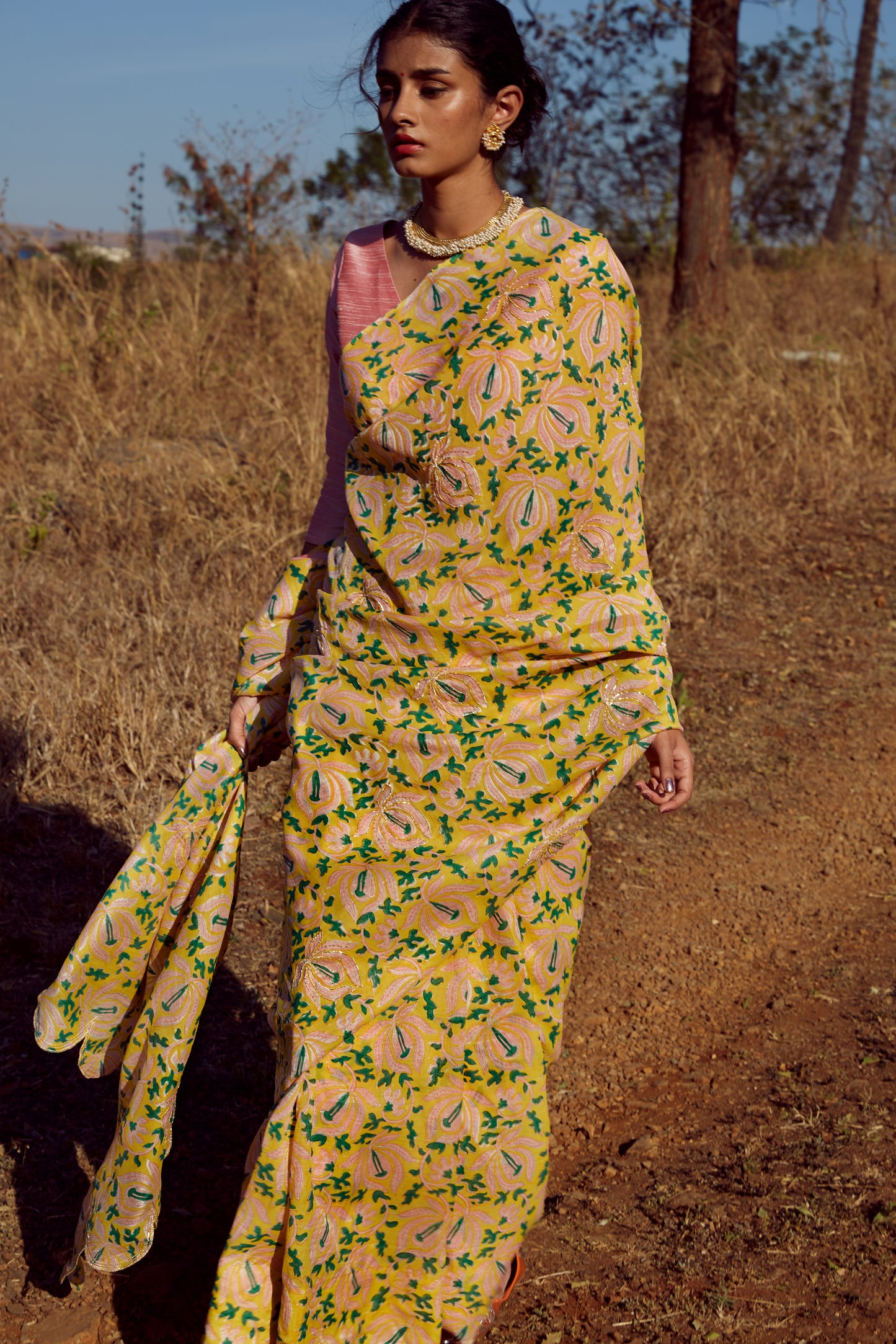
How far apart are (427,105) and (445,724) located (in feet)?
2.72

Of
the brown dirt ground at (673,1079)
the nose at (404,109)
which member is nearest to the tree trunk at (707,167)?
the brown dirt ground at (673,1079)

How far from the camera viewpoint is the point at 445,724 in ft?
5.50

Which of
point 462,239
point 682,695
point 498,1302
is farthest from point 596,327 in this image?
point 682,695

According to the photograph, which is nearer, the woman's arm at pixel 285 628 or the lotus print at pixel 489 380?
the lotus print at pixel 489 380

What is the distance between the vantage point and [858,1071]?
256 centimetres

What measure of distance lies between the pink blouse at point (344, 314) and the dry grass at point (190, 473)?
67.9 inches

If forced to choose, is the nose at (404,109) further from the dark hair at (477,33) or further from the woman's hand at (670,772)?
the woman's hand at (670,772)

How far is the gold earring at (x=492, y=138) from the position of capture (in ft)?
5.58

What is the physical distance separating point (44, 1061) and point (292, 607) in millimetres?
1285

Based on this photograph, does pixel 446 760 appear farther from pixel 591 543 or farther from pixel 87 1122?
pixel 87 1122

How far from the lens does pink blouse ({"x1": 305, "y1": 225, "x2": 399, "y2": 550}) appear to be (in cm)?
175

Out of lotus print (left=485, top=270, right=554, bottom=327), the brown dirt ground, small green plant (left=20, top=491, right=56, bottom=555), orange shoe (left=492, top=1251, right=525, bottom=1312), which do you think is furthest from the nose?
small green plant (left=20, top=491, right=56, bottom=555)

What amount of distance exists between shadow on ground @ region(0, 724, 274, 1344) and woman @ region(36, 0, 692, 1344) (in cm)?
43

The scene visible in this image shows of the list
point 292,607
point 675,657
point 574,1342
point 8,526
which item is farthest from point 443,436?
point 8,526
